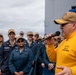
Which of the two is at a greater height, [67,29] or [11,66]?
[67,29]

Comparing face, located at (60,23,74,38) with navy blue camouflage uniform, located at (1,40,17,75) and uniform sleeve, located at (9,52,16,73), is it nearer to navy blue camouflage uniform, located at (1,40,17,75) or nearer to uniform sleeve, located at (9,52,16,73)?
uniform sleeve, located at (9,52,16,73)

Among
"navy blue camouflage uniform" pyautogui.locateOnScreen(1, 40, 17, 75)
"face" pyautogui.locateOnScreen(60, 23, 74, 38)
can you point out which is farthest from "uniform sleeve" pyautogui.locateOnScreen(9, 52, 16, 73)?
"face" pyautogui.locateOnScreen(60, 23, 74, 38)

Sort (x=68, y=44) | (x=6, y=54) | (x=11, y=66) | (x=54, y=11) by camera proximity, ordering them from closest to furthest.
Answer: (x=68, y=44) < (x=11, y=66) < (x=6, y=54) < (x=54, y=11)

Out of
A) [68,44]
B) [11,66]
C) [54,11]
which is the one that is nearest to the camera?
[68,44]

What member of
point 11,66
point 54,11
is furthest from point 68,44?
point 54,11

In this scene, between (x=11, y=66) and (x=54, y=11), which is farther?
(x=54, y=11)

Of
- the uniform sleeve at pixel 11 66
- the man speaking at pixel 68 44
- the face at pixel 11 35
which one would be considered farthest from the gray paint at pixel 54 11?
the man speaking at pixel 68 44

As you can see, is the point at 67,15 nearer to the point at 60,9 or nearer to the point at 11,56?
the point at 11,56

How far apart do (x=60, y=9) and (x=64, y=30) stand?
1656cm

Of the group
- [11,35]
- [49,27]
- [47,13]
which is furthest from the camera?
[47,13]

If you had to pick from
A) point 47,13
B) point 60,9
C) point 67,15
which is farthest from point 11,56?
point 47,13

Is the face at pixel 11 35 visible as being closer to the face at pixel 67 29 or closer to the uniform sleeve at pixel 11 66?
the uniform sleeve at pixel 11 66

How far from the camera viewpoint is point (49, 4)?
25.1 metres

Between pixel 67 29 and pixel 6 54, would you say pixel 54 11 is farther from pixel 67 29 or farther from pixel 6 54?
pixel 67 29
